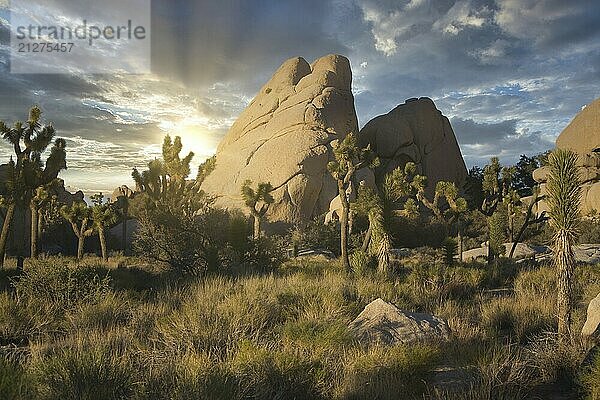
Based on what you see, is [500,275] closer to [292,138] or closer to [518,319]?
[518,319]

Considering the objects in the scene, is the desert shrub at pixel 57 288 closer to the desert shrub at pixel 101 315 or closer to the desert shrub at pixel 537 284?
the desert shrub at pixel 101 315

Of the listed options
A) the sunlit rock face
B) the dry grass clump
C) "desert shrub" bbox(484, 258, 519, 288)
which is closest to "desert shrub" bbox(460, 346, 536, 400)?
the dry grass clump

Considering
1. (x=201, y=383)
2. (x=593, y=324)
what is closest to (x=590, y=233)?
(x=593, y=324)

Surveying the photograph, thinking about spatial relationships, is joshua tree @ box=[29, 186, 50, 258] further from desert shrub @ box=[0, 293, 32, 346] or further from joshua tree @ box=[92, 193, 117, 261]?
desert shrub @ box=[0, 293, 32, 346]

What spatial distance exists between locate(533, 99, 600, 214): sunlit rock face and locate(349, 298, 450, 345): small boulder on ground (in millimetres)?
34581

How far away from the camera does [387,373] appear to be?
17.9ft

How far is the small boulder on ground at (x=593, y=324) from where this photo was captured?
733 centimetres

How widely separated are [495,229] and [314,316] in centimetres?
1694

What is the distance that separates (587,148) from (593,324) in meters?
41.2

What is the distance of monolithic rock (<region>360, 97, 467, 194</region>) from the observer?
5088 centimetres

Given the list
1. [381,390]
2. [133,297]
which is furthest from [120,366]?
[133,297]

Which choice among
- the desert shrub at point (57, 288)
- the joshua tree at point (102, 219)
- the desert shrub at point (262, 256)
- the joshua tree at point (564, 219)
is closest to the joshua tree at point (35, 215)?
the joshua tree at point (102, 219)

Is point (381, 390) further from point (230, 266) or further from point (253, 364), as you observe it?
point (230, 266)

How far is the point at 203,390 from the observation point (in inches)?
173
